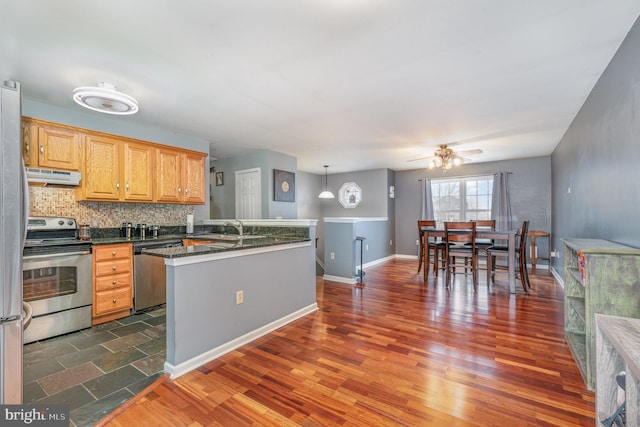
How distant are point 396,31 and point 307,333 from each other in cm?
254

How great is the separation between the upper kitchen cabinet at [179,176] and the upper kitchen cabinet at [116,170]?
122 millimetres

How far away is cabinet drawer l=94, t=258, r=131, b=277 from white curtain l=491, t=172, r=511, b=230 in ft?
21.7

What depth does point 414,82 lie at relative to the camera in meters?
2.53

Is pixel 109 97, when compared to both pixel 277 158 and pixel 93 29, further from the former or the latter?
pixel 277 158

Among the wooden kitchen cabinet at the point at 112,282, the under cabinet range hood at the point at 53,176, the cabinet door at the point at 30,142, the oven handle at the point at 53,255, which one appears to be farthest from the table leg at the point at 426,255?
the cabinet door at the point at 30,142

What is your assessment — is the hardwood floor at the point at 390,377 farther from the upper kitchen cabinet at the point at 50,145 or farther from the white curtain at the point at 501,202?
the white curtain at the point at 501,202

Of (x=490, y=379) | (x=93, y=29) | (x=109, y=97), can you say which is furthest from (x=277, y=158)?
(x=490, y=379)

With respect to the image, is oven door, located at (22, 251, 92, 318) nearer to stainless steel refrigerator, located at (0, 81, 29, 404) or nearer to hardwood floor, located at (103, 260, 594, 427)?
hardwood floor, located at (103, 260, 594, 427)

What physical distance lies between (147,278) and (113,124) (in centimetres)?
190

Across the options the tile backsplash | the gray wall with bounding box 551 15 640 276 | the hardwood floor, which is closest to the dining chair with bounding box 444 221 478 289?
the hardwood floor

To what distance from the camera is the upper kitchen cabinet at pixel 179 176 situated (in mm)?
3836

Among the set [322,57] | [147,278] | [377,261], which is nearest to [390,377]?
[322,57]

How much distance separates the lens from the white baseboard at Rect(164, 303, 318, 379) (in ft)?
6.61

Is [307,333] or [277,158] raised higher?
[277,158]
